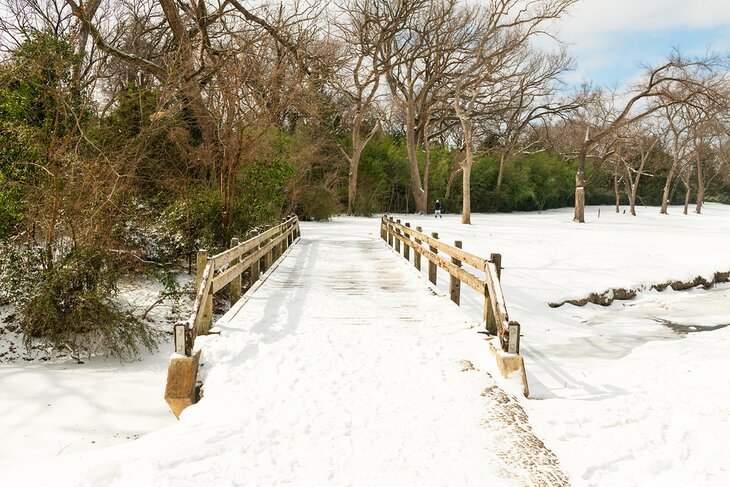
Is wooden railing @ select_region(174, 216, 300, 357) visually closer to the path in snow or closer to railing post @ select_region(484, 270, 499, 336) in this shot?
the path in snow

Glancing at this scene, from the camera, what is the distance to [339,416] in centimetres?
394

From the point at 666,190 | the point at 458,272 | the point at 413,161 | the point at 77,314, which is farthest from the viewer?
the point at 666,190

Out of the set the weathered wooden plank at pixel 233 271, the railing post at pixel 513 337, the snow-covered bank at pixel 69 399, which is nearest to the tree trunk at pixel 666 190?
the weathered wooden plank at pixel 233 271

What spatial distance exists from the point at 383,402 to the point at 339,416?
432 mm

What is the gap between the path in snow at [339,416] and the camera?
3.16 metres

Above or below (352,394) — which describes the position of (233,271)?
above

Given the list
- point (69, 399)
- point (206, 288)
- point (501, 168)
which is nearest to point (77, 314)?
point (69, 399)

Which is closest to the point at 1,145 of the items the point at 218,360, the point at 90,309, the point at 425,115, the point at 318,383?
the point at 90,309

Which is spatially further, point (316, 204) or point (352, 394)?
point (316, 204)

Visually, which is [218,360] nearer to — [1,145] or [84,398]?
[84,398]

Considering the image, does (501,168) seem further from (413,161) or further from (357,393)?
(357,393)

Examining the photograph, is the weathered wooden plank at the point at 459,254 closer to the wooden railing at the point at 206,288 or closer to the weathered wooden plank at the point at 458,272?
the weathered wooden plank at the point at 458,272

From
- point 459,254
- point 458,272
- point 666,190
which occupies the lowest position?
point 458,272

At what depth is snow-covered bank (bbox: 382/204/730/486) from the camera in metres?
3.62
